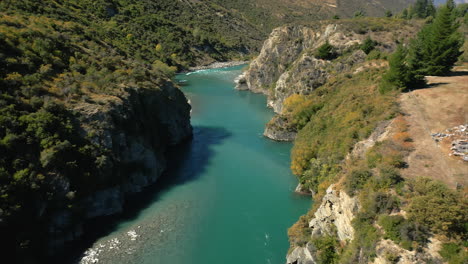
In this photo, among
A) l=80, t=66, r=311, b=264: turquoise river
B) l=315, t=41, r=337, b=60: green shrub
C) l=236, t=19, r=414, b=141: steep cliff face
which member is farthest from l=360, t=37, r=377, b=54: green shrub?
l=80, t=66, r=311, b=264: turquoise river

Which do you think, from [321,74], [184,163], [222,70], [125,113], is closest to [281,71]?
[321,74]

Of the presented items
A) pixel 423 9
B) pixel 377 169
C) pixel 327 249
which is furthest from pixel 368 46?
pixel 423 9

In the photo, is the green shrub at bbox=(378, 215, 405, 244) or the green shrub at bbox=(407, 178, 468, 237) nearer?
the green shrub at bbox=(407, 178, 468, 237)

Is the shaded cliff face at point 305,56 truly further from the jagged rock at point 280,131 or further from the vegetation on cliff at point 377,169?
the jagged rock at point 280,131

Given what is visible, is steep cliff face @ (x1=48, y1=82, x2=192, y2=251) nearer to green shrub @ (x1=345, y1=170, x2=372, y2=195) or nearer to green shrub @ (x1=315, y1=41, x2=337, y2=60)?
green shrub @ (x1=345, y1=170, x2=372, y2=195)

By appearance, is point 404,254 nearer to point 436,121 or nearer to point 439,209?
point 439,209

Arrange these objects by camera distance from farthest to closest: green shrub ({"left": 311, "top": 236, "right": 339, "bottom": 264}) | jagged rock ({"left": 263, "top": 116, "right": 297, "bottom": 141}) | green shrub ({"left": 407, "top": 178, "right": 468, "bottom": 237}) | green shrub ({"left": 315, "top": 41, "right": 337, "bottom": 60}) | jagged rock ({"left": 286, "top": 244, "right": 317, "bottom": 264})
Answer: green shrub ({"left": 315, "top": 41, "right": 337, "bottom": 60}), jagged rock ({"left": 263, "top": 116, "right": 297, "bottom": 141}), jagged rock ({"left": 286, "top": 244, "right": 317, "bottom": 264}), green shrub ({"left": 311, "top": 236, "right": 339, "bottom": 264}), green shrub ({"left": 407, "top": 178, "right": 468, "bottom": 237})
